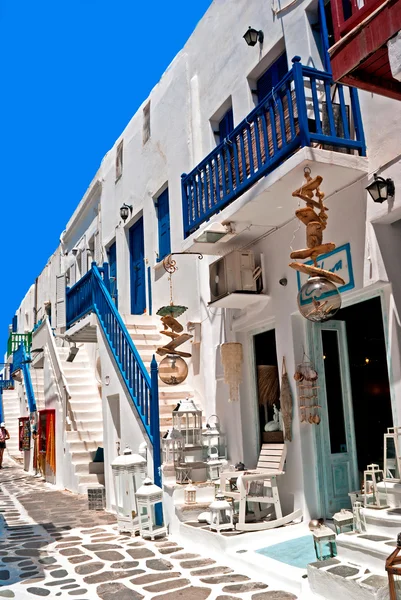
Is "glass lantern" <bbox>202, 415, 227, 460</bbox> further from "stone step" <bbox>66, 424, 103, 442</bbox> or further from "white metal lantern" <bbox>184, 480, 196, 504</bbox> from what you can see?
"stone step" <bbox>66, 424, 103, 442</bbox>

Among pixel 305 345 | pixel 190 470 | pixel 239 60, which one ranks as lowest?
pixel 190 470

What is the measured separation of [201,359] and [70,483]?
5430mm

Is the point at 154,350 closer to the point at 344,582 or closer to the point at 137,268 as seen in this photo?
the point at 137,268

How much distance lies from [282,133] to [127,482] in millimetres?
5183

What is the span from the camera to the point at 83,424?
14.3 meters

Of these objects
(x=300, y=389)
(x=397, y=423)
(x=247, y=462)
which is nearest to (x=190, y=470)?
(x=247, y=462)

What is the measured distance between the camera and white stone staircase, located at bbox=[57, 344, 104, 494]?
12781 mm

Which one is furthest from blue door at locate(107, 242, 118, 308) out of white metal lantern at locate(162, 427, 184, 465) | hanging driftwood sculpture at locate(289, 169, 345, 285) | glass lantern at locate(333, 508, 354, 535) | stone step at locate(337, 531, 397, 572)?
stone step at locate(337, 531, 397, 572)

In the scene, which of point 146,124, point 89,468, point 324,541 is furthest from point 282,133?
point 89,468

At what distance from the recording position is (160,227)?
1268 cm

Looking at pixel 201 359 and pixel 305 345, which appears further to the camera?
pixel 201 359

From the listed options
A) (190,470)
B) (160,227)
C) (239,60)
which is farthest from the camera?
(160,227)

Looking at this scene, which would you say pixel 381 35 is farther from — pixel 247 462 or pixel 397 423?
pixel 247 462

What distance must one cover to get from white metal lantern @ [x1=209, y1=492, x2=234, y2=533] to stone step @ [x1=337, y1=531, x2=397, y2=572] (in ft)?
6.51
